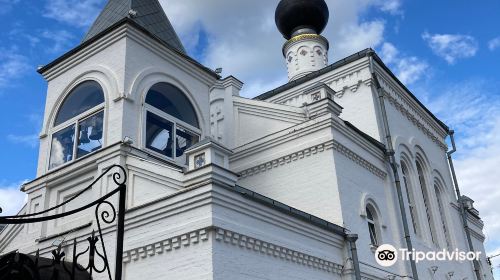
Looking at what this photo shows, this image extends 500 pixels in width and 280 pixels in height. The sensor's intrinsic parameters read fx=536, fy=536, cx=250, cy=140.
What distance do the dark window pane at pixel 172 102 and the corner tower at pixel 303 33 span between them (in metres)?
7.90

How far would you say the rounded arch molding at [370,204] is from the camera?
12.3 metres

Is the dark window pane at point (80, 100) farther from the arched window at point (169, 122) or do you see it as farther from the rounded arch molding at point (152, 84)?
the arched window at point (169, 122)

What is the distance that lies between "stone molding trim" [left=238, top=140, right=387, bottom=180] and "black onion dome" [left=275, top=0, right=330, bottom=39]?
8.21 metres

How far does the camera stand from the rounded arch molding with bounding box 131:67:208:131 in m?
11.0

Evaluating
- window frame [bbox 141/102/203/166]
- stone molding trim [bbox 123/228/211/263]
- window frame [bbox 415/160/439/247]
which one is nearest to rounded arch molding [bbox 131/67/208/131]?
window frame [bbox 141/102/203/166]

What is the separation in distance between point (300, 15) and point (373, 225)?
988cm

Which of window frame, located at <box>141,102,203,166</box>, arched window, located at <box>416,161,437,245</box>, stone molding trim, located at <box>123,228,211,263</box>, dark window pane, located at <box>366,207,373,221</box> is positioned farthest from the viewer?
arched window, located at <box>416,161,437,245</box>

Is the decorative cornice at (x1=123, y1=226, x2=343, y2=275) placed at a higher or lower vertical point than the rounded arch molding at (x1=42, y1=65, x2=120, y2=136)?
lower

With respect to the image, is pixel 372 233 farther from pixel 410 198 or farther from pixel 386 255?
pixel 410 198

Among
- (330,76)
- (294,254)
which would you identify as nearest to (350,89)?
(330,76)

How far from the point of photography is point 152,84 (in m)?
11.5

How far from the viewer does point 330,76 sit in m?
16.4

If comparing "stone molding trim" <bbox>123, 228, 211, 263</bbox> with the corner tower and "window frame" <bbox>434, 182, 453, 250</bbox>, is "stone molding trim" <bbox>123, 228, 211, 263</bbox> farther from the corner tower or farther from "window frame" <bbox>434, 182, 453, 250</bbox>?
the corner tower

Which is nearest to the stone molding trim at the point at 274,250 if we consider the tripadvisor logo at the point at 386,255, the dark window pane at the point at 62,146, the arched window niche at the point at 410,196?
the tripadvisor logo at the point at 386,255
